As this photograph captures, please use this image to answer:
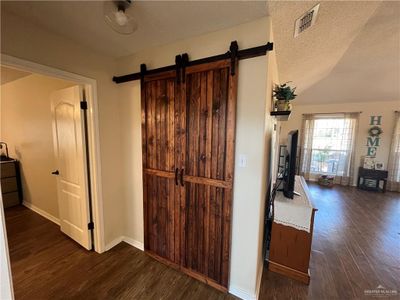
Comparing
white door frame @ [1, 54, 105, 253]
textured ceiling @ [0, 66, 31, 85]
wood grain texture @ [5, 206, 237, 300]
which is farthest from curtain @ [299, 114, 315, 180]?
textured ceiling @ [0, 66, 31, 85]

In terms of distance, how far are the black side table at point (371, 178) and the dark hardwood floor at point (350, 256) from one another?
1.28 metres

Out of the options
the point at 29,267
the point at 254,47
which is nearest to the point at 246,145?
the point at 254,47

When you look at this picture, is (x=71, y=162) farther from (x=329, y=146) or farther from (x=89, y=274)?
(x=329, y=146)

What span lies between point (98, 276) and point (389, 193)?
6.84 metres

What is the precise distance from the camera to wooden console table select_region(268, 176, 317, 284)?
1.76 metres

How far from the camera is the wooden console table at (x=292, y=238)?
176cm

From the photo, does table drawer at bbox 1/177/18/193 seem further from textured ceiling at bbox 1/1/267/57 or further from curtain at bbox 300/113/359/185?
curtain at bbox 300/113/359/185

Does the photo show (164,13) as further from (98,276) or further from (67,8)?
(98,276)

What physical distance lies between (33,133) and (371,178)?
806cm

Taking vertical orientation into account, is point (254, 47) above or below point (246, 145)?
above

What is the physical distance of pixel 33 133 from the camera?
298 centimetres

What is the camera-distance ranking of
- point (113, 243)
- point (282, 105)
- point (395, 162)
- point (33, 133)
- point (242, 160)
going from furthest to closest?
1. point (395, 162)
2. point (33, 133)
3. point (113, 243)
4. point (282, 105)
5. point (242, 160)

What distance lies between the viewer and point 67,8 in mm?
1312

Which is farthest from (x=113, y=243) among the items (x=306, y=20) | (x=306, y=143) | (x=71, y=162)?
(x=306, y=143)
